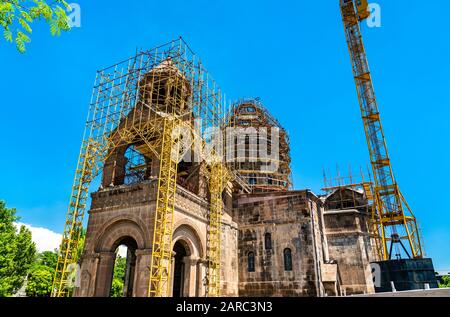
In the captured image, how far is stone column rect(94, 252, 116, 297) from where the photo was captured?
17.1 meters

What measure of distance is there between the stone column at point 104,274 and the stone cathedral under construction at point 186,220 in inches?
2.1

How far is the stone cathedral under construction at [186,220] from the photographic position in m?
17.4

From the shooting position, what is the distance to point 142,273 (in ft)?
52.0

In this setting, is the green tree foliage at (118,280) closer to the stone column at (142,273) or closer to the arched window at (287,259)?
the arched window at (287,259)

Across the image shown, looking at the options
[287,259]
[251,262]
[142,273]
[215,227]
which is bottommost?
[142,273]

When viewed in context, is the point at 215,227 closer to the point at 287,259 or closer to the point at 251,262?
the point at 251,262

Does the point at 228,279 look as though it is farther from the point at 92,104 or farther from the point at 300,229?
the point at 92,104

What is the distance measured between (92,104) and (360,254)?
2384cm

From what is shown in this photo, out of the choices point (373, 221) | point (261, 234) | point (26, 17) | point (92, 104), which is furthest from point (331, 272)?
point (26, 17)

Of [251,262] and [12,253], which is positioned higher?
[12,253]

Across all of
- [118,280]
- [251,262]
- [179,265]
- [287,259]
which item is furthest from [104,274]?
[118,280]

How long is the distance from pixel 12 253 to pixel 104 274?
19.6 meters

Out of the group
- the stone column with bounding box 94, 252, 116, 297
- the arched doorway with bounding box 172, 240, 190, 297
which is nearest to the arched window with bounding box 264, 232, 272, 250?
the arched doorway with bounding box 172, 240, 190, 297

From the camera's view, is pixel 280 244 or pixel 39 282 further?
pixel 39 282
